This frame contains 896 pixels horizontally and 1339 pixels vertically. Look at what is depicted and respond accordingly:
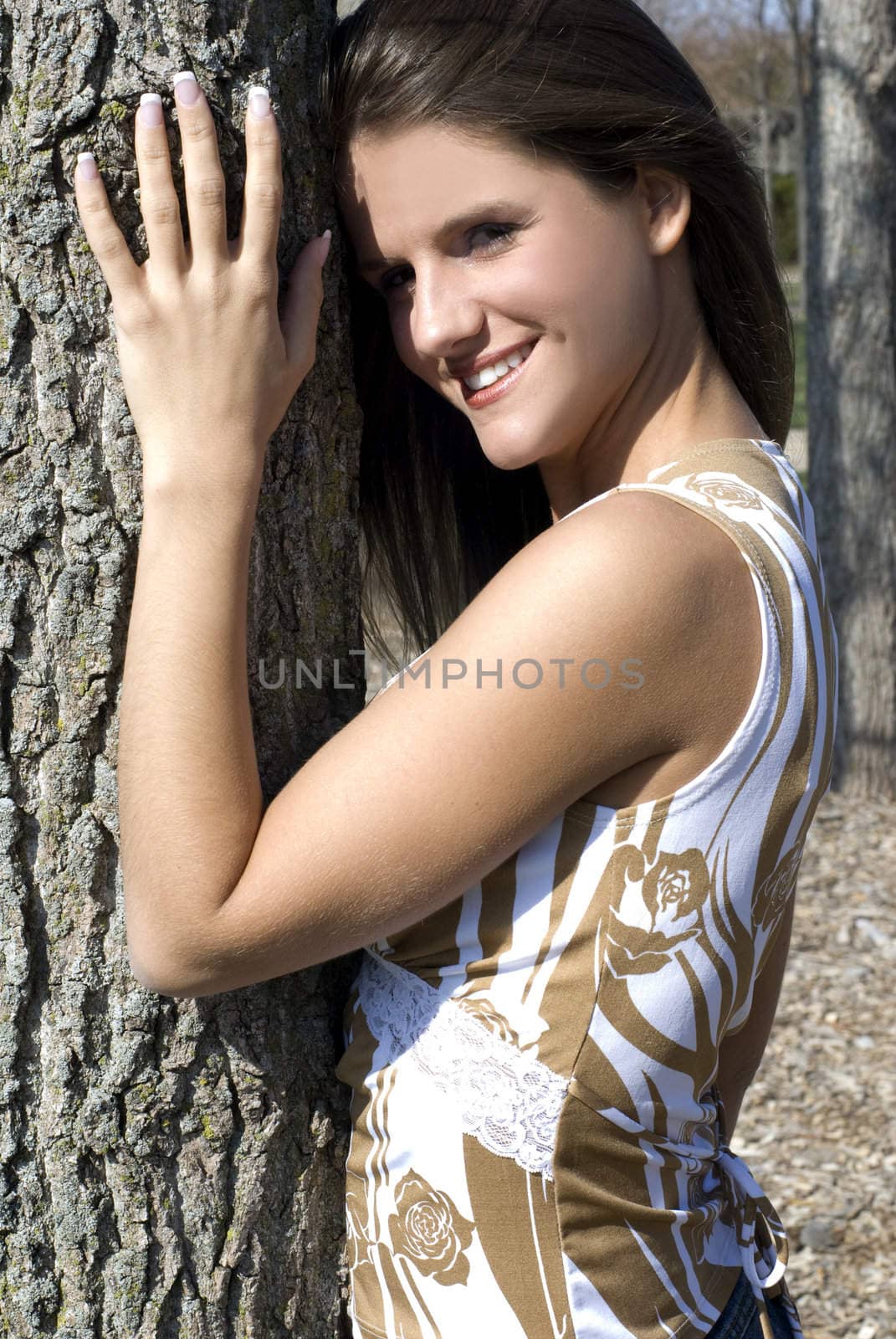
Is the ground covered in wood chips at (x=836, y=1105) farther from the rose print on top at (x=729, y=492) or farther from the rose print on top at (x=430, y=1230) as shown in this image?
the rose print on top at (x=729, y=492)

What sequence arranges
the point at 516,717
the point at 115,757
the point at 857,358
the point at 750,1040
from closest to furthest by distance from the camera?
the point at 516,717 < the point at 115,757 < the point at 750,1040 < the point at 857,358

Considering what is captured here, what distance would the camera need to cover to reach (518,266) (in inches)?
53.0

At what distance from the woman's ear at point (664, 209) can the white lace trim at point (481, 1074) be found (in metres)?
0.88

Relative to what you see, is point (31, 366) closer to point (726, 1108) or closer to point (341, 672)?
point (341, 672)

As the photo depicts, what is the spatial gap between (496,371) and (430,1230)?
919mm

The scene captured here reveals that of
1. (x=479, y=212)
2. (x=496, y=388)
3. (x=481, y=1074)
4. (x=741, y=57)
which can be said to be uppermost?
(x=741, y=57)

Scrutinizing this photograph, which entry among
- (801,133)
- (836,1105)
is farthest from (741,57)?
(836,1105)

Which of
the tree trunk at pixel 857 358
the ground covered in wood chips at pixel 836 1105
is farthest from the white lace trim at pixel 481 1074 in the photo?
the tree trunk at pixel 857 358

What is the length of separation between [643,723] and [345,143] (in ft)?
2.48

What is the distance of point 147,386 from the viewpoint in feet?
4.03

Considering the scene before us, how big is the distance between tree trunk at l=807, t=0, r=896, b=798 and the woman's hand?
464 cm

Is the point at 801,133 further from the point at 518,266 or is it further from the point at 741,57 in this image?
the point at 741,57

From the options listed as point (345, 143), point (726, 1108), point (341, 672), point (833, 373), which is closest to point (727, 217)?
point (345, 143)

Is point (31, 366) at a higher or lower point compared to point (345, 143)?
lower
